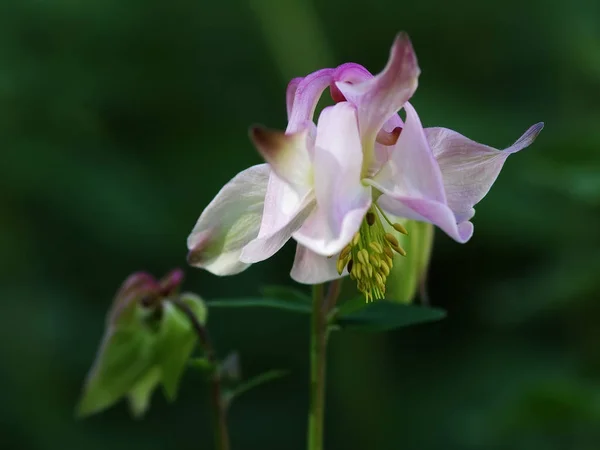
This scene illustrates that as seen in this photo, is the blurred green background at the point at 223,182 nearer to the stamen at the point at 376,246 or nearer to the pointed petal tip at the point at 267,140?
the stamen at the point at 376,246

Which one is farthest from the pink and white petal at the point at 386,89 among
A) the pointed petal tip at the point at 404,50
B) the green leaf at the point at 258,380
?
the green leaf at the point at 258,380

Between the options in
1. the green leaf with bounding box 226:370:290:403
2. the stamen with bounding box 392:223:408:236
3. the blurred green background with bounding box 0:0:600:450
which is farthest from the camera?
the blurred green background with bounding box 0:0:600:450

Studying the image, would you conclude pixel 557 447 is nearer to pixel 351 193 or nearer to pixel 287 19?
pixel 287 19

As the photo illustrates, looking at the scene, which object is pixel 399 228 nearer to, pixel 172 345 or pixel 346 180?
pixel 346 180

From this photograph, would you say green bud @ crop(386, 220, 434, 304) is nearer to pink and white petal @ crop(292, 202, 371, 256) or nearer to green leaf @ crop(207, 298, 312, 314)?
green leaf @ crop(207, 298, 312, 314)

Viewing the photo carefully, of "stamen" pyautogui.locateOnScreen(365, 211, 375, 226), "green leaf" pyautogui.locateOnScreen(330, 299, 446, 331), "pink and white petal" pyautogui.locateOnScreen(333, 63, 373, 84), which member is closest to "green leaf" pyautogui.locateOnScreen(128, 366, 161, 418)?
"green leaf" pyautogui.locateOnScreen(330, 299, 446, 331)

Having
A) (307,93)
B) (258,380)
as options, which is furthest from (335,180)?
(258,380)
